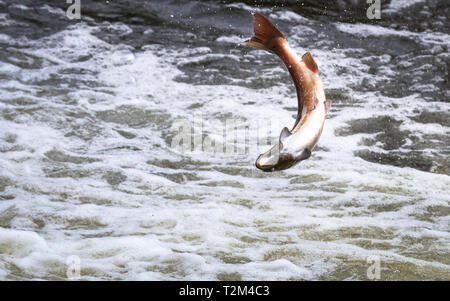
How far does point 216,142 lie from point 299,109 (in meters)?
4.34

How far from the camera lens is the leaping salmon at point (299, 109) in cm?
162

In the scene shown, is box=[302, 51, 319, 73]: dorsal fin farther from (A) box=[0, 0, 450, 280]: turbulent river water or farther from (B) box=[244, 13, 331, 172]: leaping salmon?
(A) box=[0, 0, 450, 280]: turbulent river water

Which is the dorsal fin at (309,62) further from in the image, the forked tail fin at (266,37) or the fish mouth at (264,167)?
the fish mouth at (264,167)

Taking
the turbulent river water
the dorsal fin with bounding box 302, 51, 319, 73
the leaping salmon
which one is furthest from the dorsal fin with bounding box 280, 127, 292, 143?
the turbulent river water

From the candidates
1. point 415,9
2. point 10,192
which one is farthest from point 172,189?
point 415,9

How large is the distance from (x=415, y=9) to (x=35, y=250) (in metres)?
8.28

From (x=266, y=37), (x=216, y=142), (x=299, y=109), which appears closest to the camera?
(x=299, y=109)

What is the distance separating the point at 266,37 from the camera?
1.95m

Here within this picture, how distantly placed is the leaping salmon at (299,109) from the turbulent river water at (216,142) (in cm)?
167

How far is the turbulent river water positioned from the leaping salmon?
5.48ft

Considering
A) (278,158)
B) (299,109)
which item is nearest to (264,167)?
(278,158)

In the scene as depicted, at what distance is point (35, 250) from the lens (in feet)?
11.7

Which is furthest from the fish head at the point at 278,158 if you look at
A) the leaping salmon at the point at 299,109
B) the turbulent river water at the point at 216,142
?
the turbulent river water at the point at 216,142

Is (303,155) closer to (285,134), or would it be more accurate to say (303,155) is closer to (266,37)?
(285,134)
